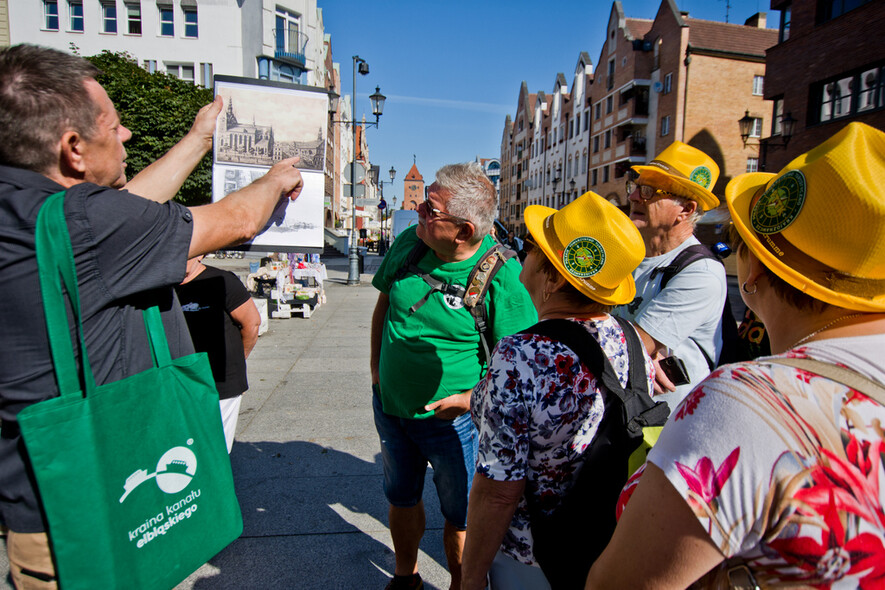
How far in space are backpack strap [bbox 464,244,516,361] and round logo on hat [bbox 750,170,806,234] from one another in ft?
4.45

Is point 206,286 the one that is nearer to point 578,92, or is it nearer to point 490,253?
point 490,253

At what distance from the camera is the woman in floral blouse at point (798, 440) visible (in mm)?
737

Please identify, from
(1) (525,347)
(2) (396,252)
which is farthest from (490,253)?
(1) (525,347)

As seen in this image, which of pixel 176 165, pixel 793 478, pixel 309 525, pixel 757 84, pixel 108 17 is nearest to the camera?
pixel 793 478

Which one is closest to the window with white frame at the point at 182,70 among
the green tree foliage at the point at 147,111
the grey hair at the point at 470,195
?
the green tree foliage at the point at 147,111

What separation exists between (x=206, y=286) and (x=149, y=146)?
18.5m

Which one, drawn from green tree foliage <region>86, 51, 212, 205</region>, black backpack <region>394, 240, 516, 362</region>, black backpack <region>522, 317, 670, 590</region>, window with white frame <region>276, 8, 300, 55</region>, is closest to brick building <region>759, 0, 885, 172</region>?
black backpack <region>394, 240, 516, 362</region>

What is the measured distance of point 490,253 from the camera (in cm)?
234

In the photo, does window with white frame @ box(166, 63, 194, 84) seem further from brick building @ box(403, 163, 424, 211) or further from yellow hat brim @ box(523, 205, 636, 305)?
brick building @ box(403, 163, 424, 211)

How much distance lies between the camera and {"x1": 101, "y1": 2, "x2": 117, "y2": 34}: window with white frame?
30188 mm

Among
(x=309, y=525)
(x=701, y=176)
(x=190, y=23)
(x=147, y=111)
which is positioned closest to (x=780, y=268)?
(x=701, y=176)

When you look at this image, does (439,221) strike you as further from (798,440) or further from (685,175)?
(798,440)

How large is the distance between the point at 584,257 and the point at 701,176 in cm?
135

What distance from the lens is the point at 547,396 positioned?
4.61ft
